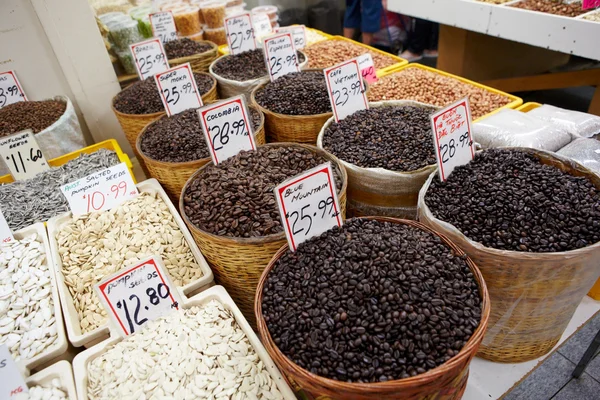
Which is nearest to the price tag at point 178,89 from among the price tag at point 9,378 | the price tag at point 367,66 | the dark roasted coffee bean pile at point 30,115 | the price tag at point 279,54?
the price tag at point 279,54

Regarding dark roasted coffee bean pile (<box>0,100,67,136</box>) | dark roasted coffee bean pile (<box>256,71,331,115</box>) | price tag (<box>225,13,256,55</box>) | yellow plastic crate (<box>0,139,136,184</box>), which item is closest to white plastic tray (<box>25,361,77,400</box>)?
yellow plastic crate (<box>0,139,136,184</box>)

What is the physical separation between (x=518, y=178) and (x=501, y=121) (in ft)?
2.26

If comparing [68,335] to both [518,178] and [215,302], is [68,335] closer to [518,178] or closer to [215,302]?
[215,302]

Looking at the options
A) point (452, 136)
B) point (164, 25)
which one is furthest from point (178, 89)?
Result: point (452, 136)

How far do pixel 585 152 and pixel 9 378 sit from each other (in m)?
2.04

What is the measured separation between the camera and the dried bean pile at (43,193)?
171 centimetres

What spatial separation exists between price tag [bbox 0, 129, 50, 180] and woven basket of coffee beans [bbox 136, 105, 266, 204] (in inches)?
19.6

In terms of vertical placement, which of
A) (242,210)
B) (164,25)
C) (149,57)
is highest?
(164,25)

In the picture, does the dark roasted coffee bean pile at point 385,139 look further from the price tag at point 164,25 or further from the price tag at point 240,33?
the price tag at point 164,25

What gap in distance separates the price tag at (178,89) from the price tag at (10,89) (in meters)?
1.00

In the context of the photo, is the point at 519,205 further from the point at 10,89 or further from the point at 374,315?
the point at 10,89

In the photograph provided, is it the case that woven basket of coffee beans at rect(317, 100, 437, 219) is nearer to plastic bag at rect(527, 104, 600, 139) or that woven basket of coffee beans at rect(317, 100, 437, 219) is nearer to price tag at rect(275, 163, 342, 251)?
price tag at rect(275, 163, 342, 251)

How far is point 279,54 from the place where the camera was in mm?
2219

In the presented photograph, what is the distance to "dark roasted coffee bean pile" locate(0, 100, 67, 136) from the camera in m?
2.10
